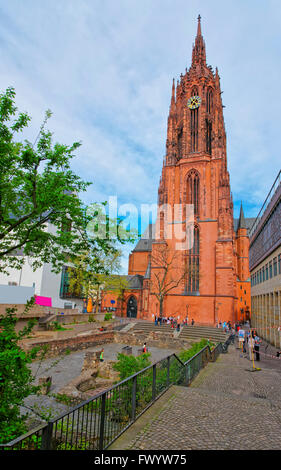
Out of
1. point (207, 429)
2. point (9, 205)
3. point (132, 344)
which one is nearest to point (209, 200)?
point (132, 344)

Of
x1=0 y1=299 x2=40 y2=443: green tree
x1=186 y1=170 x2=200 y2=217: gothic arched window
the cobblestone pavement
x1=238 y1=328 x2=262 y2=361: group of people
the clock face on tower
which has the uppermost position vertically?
the clock face on tower

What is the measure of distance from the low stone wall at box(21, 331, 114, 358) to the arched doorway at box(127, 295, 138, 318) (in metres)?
25.6

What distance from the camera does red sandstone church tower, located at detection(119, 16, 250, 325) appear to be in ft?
133

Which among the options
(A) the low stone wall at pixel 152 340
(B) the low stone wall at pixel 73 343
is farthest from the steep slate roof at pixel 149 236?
A: (B) the low stone wall at pixel 73 343

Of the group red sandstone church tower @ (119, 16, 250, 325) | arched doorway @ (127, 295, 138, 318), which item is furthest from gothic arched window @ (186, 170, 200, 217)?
arched doorway @ (127, 295, 138, 318)

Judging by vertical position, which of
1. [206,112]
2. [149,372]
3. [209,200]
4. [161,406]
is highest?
[206,112]

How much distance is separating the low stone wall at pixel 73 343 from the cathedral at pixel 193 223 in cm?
1228

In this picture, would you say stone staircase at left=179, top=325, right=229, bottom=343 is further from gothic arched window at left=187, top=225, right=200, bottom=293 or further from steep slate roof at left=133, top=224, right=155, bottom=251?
steep slate roof at left=133, top=224, right=155, bottom=251

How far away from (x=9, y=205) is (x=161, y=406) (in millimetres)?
7303

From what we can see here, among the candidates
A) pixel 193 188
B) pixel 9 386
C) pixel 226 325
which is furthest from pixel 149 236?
pixel 9 386

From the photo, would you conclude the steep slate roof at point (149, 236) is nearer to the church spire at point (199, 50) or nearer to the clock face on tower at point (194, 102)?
the clock face on tower at point (194, 102)

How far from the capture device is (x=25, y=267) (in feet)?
110

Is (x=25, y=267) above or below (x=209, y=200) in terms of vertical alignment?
below
